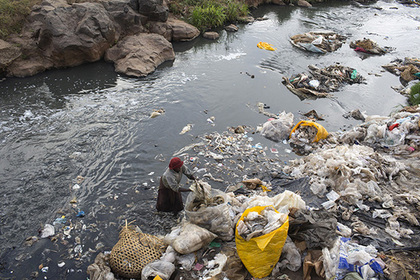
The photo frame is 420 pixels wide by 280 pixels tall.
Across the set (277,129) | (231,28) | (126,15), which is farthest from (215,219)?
(231,28)

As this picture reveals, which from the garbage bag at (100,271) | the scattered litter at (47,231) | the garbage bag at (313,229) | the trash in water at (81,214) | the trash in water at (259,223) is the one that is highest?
the trash in water at (259,223)

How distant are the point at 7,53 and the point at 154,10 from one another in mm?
5883

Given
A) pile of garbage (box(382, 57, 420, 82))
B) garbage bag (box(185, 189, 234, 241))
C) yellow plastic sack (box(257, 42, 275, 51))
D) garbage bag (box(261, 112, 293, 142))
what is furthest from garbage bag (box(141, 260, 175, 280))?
pile of garbage (box(382, 57, 420, 82))

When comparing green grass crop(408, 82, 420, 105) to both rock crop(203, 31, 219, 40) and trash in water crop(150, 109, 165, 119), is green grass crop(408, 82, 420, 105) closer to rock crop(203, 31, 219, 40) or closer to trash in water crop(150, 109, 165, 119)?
trash in water crop(150, 109, 165, 119)

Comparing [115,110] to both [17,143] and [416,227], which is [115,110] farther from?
[416,227]

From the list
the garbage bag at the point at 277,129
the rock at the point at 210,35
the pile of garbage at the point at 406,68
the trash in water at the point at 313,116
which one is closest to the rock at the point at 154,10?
the rock at the point at 210,35

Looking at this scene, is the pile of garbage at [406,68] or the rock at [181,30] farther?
the rock at [181,30]

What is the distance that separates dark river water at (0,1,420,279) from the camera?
183 inches

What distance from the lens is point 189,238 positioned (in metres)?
3.72

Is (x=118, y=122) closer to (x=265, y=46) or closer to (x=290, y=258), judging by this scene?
(x=290, y=258)

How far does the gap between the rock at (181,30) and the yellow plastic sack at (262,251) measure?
36.5ft

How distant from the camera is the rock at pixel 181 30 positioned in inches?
499

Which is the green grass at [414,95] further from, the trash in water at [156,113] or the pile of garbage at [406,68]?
the trash in water at [156,113]

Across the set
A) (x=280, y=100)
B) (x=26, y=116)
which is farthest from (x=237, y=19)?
(x=26, y=116)
